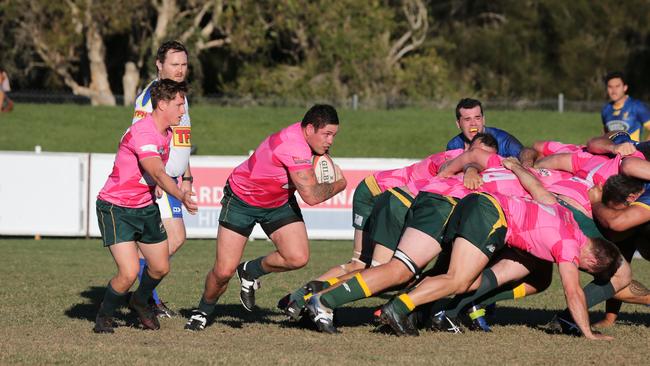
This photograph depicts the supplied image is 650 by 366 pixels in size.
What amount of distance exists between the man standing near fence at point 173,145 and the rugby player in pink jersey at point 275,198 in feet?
1.86

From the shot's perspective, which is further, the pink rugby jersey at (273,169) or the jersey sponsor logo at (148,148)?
the pink rugby jersey at (273,169)

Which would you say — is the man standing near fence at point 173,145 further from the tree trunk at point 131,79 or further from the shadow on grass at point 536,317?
the tree trunk at point 131,79

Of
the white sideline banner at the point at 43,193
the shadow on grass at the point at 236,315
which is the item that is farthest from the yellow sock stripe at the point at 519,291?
the white sideline banner at the point at 43,193

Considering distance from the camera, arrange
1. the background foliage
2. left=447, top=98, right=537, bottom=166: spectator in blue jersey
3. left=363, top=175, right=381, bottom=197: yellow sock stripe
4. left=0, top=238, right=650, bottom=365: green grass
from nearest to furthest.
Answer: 1. left=0, top=238, right=650, bottom=365: green grass
2. left=363, top=175, right=381, bottom=197: yellow sock stripe
3. left=447, top=98, right=537, bottom=166: spectator in blue jersey
4. the background foliage

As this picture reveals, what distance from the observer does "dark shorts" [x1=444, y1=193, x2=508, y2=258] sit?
774 centimetres

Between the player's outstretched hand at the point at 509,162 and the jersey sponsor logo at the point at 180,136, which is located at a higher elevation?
the jersey sponsor logo at the point at 180,136

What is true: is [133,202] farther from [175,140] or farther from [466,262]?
[466,262]

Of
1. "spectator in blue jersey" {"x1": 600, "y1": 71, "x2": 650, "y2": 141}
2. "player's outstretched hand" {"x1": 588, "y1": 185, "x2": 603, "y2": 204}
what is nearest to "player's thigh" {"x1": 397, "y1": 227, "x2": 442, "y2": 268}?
"player's outstretched hand" {"x1": 588, "y1": 185, "x2": 603, "y2": 204}

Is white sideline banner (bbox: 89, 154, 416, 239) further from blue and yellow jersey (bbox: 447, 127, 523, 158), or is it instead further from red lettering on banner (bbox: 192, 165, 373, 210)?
blue and yellow jersey (bbox: 447, 127, 523, 158)

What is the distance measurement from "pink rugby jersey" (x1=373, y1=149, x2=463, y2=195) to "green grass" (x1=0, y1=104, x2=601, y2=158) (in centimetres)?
1619

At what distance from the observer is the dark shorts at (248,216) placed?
8508 mm

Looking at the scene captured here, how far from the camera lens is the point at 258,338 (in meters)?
7.90

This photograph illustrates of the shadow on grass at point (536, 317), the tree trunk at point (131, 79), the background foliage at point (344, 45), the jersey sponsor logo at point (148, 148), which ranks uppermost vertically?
the background foliage at point (344, 45)

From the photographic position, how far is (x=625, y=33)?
4047 centimetres
